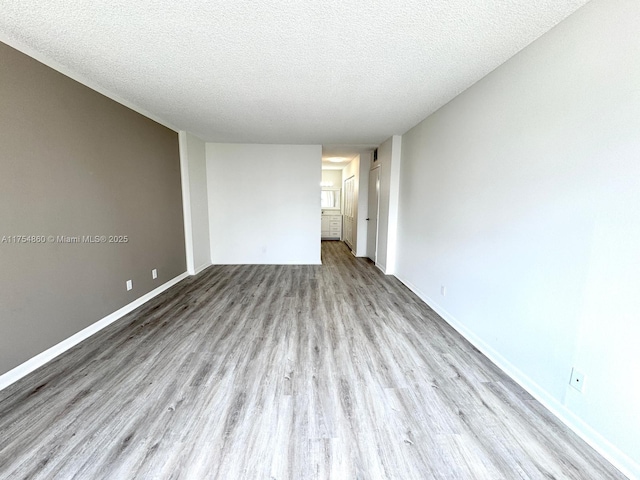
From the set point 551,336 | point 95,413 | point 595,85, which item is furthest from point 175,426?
point 595,85

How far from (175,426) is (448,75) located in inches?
129

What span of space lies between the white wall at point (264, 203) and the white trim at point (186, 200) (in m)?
0.84

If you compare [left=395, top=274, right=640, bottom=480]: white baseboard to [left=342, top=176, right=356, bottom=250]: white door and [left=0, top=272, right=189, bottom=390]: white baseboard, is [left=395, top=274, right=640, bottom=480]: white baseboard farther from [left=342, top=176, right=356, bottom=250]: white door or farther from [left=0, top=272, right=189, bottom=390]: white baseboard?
[left=342, top=176, right=356, bottom=250]: white door

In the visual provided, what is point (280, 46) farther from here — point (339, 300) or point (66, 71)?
point (339, 300)

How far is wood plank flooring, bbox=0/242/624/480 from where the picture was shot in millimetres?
1318

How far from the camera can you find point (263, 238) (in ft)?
18.2

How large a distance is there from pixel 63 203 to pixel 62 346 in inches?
47.9

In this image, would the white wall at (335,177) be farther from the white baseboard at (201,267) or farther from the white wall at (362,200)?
the white baseboard at (201,267)

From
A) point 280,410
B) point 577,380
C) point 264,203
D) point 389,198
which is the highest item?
point 389,198

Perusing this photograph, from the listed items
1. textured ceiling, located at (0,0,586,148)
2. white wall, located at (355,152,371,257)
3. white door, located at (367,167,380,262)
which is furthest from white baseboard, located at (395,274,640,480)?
white wall, located at (355,152,371,257)

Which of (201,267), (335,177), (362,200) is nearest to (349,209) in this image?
(362,200)

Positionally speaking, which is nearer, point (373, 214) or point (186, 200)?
point (186, 200)

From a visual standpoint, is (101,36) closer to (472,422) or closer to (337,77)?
(337,77)

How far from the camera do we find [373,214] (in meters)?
5.89
